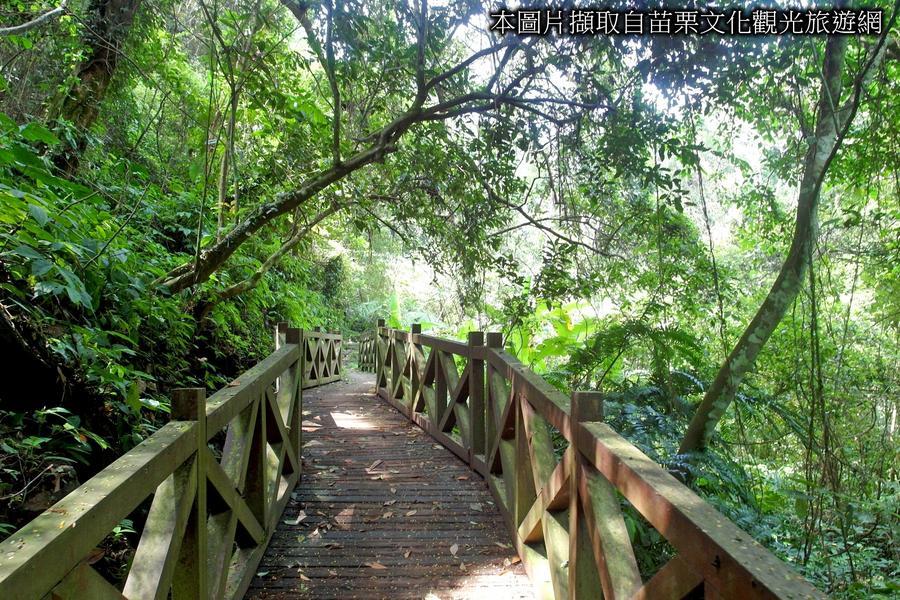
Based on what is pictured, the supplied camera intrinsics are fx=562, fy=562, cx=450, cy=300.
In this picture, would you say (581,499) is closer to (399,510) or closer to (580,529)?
(580,529)

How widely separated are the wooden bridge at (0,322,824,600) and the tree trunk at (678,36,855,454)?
3.25 ft

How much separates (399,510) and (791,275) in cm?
334

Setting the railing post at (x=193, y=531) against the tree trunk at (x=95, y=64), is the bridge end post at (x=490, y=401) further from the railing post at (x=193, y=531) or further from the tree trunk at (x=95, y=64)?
the tree trunk at (x=95, y=64)

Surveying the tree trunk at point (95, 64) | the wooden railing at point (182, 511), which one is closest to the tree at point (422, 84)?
the wooden railing at point (182, 511)

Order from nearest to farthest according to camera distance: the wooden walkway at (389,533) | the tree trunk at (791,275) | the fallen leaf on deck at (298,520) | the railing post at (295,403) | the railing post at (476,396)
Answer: the wooden walkway at (389,533)
the tree trunk at (791,275)
the fallen leaf on deck at (298,520)
the railing post at (295,403)
the railing post at (476,396)

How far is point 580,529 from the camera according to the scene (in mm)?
2182

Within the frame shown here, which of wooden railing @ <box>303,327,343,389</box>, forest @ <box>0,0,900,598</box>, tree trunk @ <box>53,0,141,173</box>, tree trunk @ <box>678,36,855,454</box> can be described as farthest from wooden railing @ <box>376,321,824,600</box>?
wooden railing @ <box>303,327,343,389</box>

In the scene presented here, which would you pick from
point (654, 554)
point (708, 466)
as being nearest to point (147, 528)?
point (654, 554)

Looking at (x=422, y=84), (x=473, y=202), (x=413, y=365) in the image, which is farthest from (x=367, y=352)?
(x=422, y=84)

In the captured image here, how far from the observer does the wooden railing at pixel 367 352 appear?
1702 centimetres

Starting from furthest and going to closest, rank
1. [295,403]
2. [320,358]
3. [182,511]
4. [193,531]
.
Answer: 1. [320,358]
2. [295,403]
3. [193,531]
4. [182,511]

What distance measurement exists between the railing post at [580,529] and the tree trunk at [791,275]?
2.40 m

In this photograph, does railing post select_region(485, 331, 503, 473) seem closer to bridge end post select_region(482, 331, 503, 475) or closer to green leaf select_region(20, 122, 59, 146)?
bridge end post select_region(482, 331, 503, 475)

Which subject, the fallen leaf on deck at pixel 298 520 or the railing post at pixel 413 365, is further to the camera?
the railing post at pixel 413 365
